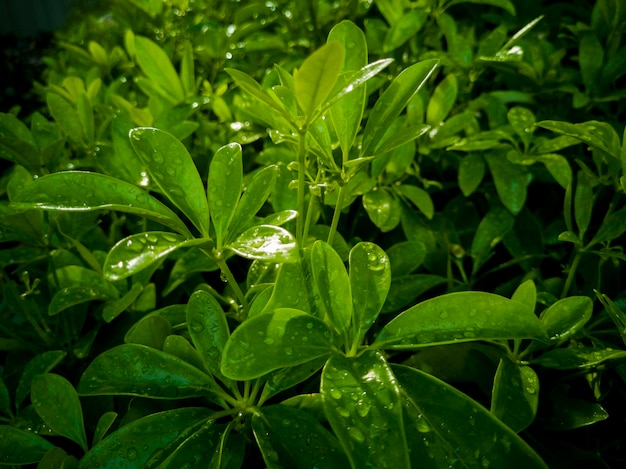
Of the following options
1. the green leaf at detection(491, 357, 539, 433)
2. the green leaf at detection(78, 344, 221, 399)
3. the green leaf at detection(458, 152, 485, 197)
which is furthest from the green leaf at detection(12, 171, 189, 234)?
the green leaf at detection(458, 152, 485, 197)

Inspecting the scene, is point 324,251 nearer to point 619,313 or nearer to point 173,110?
point 619,313

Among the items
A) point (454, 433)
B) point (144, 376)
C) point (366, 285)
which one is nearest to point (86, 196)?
point (144, 376)

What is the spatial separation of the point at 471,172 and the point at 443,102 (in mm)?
Result: 138

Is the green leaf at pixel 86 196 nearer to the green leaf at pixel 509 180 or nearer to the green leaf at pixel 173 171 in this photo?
the green leaf at pixel 173 171

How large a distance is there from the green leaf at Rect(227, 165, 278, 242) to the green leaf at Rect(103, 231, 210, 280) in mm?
67

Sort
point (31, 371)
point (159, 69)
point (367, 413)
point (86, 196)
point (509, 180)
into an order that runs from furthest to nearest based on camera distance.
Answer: point (159, 69) < point (509, 180) < point (31, 371) < point (86, 196) < point (367, 413)

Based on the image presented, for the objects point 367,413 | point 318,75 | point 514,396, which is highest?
point 318,75

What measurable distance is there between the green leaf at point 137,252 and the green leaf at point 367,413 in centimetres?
18

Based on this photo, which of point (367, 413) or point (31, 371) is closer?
point (367, 413)

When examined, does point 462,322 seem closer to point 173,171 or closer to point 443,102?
point 173,171

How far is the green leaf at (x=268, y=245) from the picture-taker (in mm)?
438

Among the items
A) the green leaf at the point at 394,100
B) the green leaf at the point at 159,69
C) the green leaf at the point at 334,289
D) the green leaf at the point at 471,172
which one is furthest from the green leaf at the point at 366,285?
the green leaf at the point at 159,69

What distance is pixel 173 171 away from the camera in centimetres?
55

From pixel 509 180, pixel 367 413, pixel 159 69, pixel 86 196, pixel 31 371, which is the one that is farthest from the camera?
pixel 159 69
